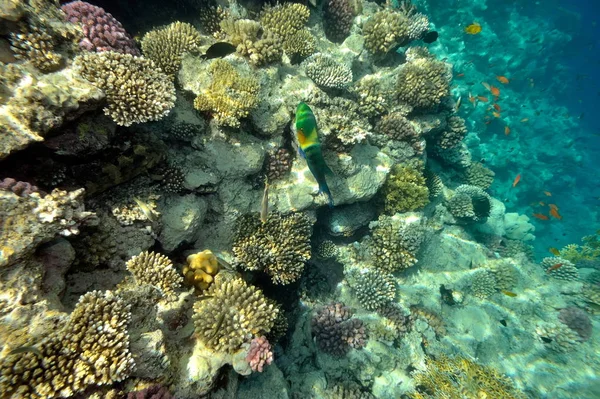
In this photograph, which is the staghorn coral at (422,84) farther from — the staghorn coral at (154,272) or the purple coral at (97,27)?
the staghorn coral at (154,272)

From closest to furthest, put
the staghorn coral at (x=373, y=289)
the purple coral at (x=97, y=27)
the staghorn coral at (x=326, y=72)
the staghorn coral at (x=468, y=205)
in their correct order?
the purple coral at (x=97, y=27), the staghorn coral at (x=326, y=72), the staghorn coral at (x=373, y=289), the staghorn coral at (x=468, y=205)

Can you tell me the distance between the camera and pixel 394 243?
6.93 metres

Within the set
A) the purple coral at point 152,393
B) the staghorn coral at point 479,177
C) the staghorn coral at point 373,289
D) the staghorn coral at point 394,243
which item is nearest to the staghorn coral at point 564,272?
the staghorn coral at point 479,177

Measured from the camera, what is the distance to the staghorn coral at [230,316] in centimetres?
370

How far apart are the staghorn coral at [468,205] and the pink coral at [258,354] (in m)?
7.51

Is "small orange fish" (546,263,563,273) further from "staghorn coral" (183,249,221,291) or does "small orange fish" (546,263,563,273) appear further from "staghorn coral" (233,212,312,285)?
"staghorn coral" (183,249,221,291)

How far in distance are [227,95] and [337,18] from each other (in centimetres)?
462

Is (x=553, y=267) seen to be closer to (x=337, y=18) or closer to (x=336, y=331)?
(x=336, y=331)

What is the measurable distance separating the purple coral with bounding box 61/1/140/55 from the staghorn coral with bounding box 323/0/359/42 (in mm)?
5113

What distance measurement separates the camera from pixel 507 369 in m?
7.04

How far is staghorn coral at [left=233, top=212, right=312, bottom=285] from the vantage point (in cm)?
493

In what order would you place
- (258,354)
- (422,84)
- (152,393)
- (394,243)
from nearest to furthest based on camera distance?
(152,393) < (258,354) < (394,243) < (422,84)

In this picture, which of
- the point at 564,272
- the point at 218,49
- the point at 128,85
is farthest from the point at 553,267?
the point at 128,85

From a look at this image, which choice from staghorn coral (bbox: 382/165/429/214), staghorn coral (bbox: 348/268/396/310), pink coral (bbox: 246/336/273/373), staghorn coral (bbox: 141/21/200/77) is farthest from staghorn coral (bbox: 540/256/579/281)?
staghorn coral (bbox: 141/21/200/77)
